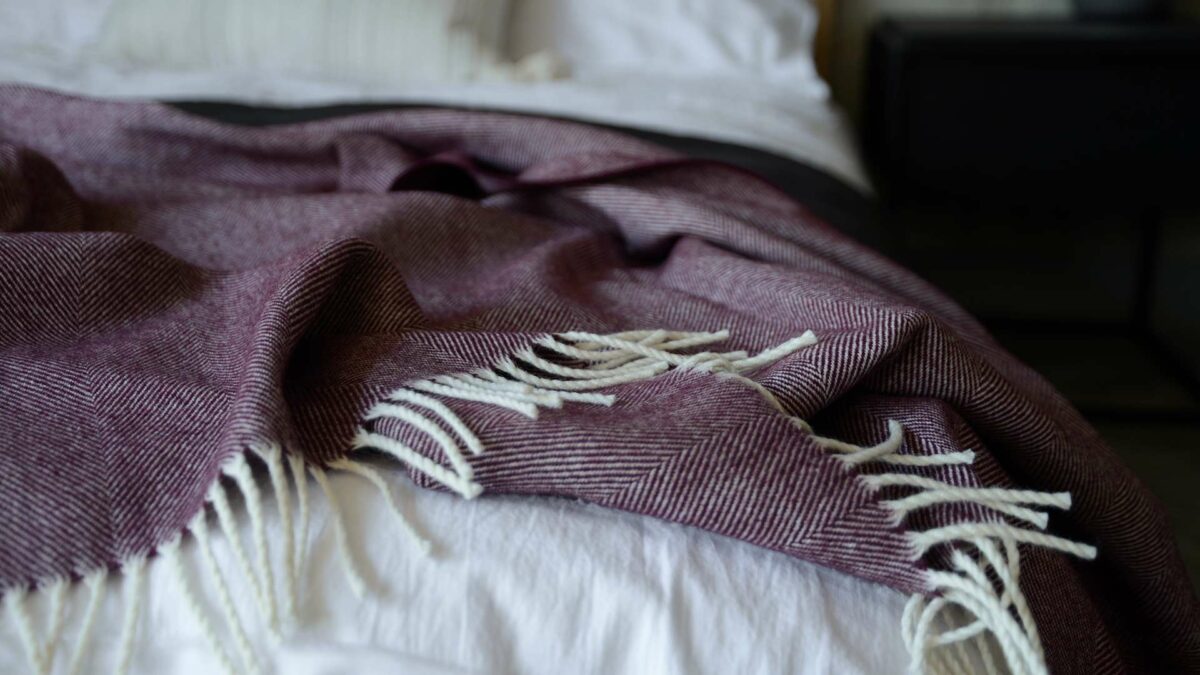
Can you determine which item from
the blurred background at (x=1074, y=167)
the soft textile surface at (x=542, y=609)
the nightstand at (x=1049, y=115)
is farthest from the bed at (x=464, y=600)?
the nightstand at (x=1049, y=115)

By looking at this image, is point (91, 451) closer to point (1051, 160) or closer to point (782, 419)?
point (782, 419)

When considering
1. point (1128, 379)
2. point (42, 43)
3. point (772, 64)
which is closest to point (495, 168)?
point (772, 64)

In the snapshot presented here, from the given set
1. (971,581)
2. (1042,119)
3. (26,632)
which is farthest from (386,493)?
(1042,119)

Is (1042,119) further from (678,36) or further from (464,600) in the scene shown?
(464,600)

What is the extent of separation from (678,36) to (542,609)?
4.25 feet

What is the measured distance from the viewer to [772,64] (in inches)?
60.1

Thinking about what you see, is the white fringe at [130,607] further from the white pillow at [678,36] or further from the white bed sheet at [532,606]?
the white pillow at [678,36]

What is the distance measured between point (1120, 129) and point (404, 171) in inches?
46.7

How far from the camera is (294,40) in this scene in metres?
1.41

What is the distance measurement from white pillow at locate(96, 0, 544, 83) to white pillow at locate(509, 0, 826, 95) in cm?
21

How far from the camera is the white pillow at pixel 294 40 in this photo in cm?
141

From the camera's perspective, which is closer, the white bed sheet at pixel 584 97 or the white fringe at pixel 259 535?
the white fringe at pixel 259 535

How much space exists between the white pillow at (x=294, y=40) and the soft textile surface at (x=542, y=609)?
109 cm

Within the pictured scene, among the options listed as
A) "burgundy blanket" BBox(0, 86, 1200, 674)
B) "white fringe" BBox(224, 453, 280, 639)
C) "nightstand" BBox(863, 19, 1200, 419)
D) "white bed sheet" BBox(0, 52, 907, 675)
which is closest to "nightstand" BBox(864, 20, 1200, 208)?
"nightstand" BBox(863, 19, 1200, 419)
